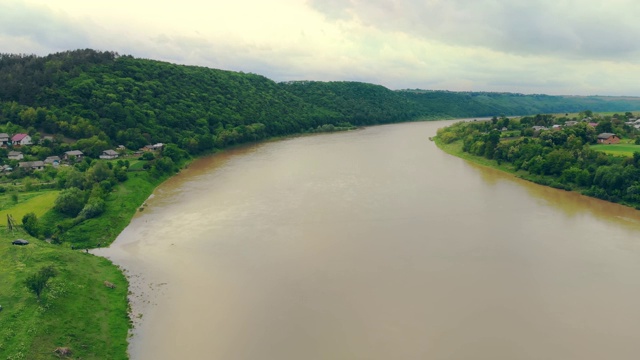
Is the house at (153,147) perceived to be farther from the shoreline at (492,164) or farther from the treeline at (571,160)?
the treeline at (571,160)

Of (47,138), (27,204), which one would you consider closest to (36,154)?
(47,138)

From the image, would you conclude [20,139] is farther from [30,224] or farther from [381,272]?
[381,272]

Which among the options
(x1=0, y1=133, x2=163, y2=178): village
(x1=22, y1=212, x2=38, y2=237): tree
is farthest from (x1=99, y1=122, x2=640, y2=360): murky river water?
(x1=0, y1=133, x2=163, y2=178): village

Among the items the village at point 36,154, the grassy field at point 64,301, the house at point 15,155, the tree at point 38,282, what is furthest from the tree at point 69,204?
the house at point 15,155

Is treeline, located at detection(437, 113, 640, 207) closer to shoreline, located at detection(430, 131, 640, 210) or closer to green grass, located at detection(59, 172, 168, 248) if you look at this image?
shoreline, located at detection(430, 131, 640, 210)

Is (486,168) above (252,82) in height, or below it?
below

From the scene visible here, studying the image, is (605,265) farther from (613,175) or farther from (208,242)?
(208,242)

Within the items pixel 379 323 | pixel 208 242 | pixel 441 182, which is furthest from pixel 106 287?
pixel 441 182
